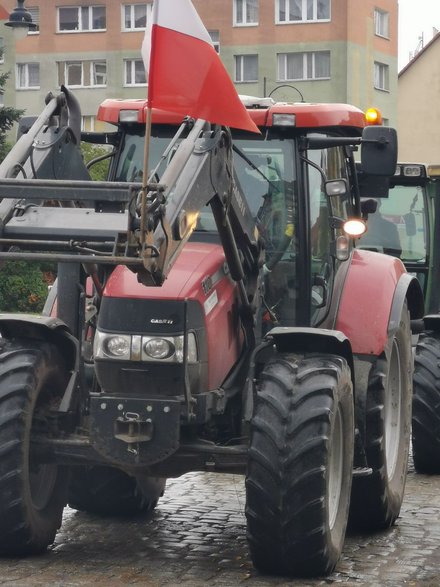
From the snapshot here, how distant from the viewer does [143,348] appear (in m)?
7.34

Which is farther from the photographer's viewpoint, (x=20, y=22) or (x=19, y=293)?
(x=19, y=293)

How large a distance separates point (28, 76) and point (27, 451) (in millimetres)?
66211

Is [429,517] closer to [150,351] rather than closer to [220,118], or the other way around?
[150,351]

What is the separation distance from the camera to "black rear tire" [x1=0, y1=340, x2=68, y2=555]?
734cm

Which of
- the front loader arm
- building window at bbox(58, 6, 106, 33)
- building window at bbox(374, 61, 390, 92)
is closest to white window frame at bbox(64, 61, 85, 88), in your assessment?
building window at bbox(58, 6, 106, 33)

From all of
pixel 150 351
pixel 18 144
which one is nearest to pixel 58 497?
pixel 150 351

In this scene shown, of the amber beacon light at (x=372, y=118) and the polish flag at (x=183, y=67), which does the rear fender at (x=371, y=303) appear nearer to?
the amber beacon light at (x=372, y=118)

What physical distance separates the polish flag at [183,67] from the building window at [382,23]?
6422 centimetres

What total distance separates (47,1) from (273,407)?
216 feet

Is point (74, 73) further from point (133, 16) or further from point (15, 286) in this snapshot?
point (15, 286)

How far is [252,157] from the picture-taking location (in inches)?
332

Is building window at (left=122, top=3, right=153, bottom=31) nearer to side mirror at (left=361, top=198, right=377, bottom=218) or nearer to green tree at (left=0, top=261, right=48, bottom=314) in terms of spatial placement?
green tree at (left=0, top=261, right=48, bottom=314)

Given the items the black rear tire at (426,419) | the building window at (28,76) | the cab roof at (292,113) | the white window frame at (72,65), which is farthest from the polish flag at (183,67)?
the building window at (28,76)

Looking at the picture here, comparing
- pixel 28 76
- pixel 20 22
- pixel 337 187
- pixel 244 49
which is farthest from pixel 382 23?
pixel 337 187
